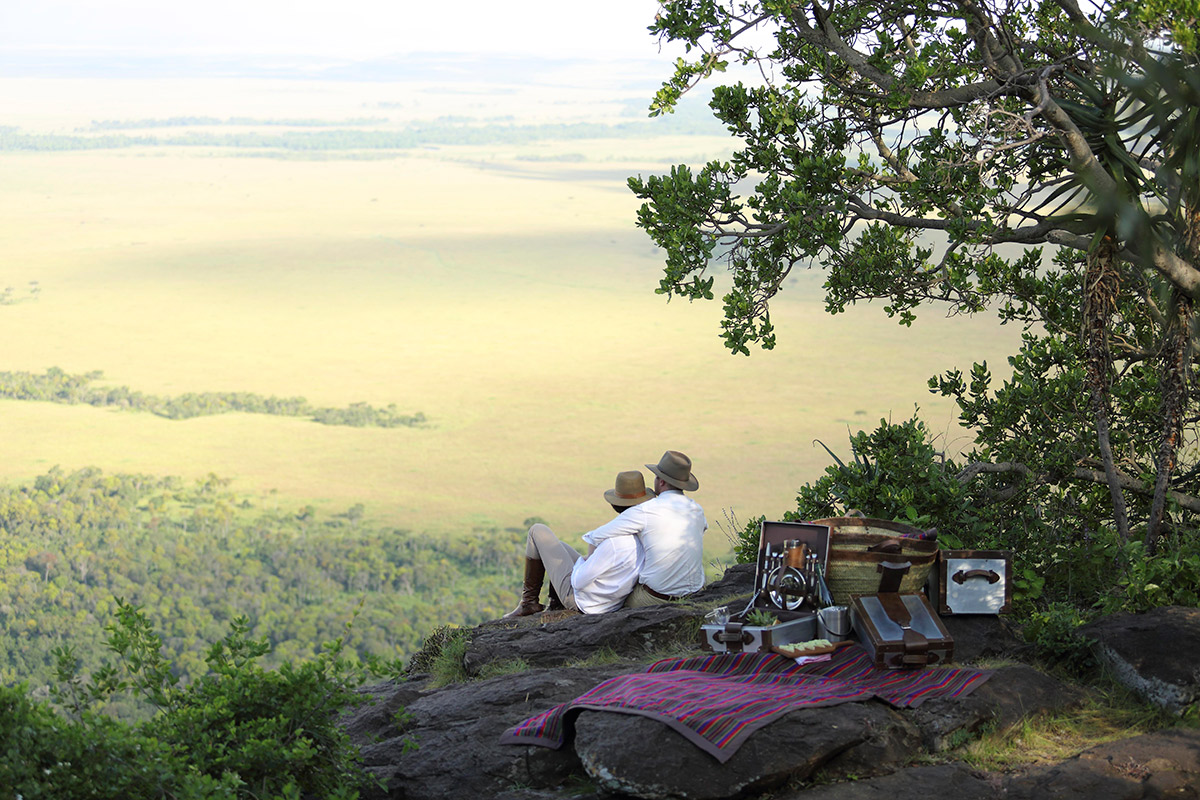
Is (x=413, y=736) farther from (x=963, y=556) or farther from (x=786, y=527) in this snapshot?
(x=963, y=556)

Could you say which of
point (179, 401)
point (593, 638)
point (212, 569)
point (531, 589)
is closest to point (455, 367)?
point (179, 401)

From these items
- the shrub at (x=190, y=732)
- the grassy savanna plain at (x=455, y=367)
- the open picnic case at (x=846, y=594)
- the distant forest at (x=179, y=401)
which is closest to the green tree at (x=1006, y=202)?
the open picnic case at (x=846, y=594)

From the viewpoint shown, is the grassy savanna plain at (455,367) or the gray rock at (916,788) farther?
the grassy savanna plain at (455,367)

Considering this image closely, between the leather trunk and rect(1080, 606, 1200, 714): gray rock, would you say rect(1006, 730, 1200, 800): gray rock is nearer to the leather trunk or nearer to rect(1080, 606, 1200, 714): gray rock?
rect(1080, 606, 1200, 714): gray rock

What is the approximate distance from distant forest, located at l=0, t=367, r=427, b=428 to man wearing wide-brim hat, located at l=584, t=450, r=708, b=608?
4810 inches

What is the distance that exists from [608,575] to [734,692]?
2.53 meters

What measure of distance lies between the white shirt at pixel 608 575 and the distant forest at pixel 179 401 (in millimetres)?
122121

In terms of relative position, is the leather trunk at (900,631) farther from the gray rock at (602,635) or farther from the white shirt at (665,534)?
the white shirt at (665,534)

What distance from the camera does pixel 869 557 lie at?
5.75 meters

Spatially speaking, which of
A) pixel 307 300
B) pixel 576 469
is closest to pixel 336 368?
pixel 307 300

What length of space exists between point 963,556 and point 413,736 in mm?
2994

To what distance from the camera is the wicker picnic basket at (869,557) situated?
5.70 meters

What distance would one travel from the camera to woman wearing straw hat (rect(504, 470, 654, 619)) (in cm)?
706

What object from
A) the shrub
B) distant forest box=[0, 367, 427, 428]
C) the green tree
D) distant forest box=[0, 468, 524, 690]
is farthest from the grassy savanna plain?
the shrub
